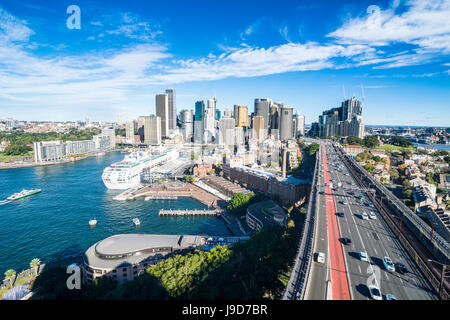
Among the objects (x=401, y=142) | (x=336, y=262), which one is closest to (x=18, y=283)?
(x=336, y=262)

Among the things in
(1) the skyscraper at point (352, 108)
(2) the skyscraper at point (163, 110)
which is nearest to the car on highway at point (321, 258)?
(1) the skyscraper at point (352, 108)

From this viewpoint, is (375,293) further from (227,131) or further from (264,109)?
(264,109)

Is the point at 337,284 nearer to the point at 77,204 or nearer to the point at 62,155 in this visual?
the point at 77,204

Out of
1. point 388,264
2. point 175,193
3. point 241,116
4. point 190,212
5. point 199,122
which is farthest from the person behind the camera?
point 199,122

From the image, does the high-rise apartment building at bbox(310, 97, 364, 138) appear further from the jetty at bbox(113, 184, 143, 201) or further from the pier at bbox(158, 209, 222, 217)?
the jetty at bbox(113, 184, 143, 201)

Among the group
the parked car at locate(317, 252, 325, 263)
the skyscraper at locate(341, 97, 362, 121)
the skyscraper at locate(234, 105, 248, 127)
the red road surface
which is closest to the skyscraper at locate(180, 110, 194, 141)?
the skyscraper at locate(234, 105, 248, 127)

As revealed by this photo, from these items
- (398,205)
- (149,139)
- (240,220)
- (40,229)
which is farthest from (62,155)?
(398,205)
